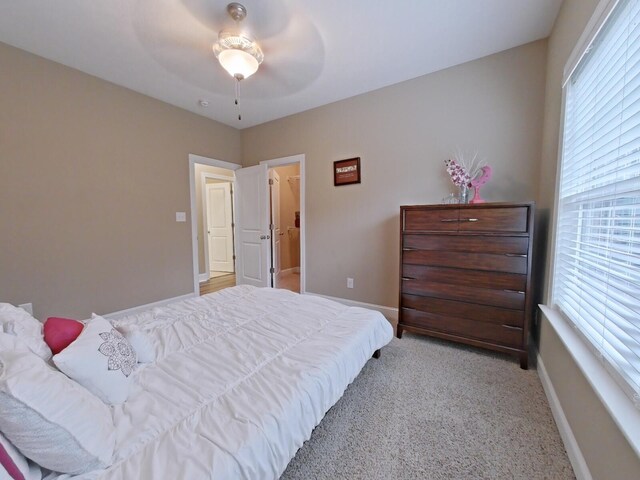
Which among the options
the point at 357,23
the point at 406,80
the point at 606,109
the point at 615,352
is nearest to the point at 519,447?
the point at 615,352

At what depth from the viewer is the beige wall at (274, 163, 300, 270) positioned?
18.2 ft

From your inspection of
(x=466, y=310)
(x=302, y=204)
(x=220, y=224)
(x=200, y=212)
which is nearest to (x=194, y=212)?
(x=302, y=204)

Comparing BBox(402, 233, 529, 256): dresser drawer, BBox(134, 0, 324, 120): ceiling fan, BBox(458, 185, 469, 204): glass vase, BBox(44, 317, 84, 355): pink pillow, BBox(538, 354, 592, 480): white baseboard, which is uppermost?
BBox(134, 0, 324, 120): ceiling fan

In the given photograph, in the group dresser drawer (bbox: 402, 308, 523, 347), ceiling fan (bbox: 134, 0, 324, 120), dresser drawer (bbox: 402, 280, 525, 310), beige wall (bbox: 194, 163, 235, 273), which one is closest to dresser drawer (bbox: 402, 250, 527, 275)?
dresser drawer (bbox: 402, 280, 525, 310)

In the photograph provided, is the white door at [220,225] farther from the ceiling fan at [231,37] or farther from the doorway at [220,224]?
the ceiling fan at [231,37]

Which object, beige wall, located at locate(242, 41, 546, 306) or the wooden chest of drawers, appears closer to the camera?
the wooden chest of drawers

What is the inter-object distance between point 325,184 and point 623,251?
2839 mm

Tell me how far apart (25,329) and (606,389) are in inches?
91.4

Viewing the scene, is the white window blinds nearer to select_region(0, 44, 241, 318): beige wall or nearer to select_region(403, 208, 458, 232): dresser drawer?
select_region(403, 208, 458, 232): dresser drawer

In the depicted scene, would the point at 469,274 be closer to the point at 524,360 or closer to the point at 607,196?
the point at 524,360

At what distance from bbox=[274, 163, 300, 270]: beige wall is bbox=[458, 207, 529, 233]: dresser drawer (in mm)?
3852

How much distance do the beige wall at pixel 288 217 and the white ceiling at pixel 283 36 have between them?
263 cm

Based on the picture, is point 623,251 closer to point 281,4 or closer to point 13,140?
point 281,4

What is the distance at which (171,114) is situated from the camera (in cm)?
338
